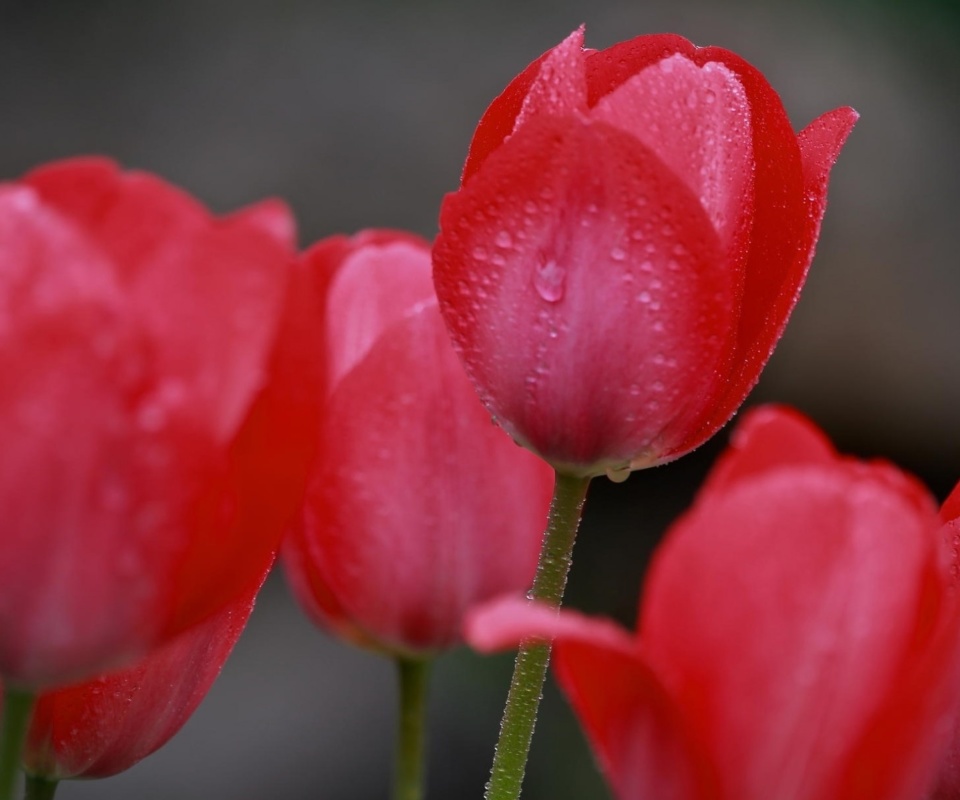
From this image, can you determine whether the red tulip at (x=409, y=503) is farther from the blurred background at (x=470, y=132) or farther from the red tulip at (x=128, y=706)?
the blurred background at (x=470, y=132)

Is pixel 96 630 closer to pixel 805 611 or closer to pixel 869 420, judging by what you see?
pixel 805 611

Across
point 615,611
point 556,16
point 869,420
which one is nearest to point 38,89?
point 556,16

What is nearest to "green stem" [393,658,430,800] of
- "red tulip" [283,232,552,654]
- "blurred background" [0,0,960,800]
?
"red tulip" [283,232,552,654]

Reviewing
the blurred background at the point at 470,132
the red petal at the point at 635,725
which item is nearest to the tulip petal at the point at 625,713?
the red petal at the point at 635,725

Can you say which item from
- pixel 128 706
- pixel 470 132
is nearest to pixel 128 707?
pixel 128 706

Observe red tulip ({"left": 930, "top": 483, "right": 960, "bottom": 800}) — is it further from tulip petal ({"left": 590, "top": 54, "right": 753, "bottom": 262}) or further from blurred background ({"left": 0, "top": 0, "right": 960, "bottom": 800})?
blurred background ({"left": 0, "top": 0, "right": 960, "bottom": 800})

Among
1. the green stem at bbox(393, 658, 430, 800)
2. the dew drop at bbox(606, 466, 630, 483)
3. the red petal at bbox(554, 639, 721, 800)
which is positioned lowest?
the green stem at bbox(393, 658, 430, 800)

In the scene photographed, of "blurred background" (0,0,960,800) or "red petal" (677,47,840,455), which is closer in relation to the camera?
"red petal" (677,47,840,455)
